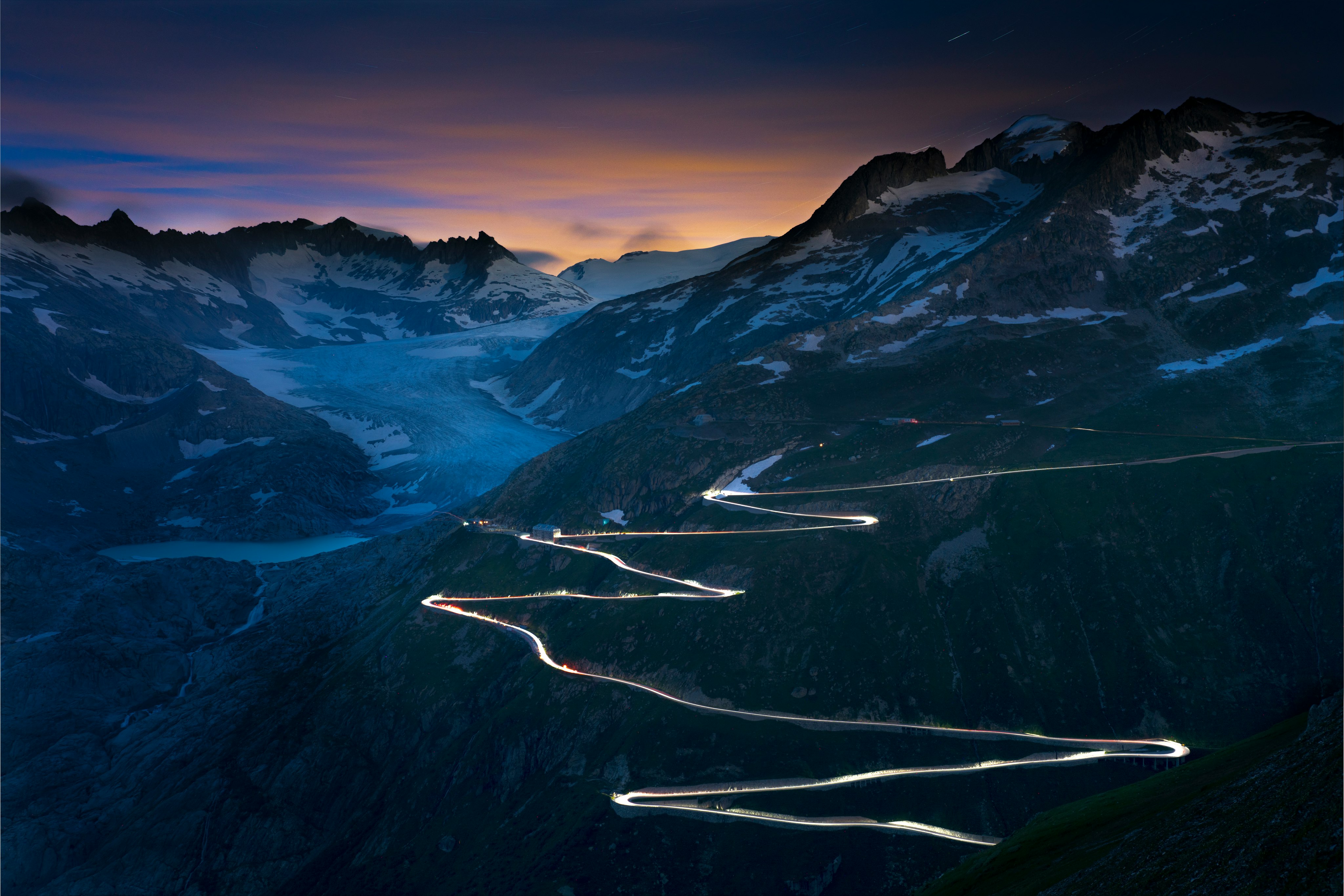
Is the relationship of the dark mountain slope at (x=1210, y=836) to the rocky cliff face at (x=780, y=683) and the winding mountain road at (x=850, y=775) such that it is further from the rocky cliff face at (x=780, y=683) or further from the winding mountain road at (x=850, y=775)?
the rocky cliff face at (x=780, y=683)

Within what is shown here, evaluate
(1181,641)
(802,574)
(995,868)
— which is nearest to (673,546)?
(802,574)

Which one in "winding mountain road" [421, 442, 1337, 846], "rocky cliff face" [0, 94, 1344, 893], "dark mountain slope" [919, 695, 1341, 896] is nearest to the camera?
"dark mountain slope" [919, 695, 1341, 896]

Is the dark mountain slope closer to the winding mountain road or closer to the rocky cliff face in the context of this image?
the winding mountain road

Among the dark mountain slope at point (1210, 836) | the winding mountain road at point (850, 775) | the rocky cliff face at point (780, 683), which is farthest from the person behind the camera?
the rocky cliff face at point (780, 683)

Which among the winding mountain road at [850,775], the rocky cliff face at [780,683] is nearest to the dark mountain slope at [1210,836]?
the winding mountain road at [850,775]

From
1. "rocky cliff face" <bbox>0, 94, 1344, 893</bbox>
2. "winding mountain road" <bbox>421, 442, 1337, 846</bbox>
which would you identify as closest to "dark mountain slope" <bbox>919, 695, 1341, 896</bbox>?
"winding mountain road" <bbox>421, 442, 1337, 846</bbox>

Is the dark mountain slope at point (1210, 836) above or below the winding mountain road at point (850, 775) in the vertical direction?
above

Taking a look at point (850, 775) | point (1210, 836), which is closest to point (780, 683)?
point (850, 775)

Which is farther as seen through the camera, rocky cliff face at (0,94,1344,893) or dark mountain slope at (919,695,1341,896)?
rocky cliff face at (0,94,1344,893)

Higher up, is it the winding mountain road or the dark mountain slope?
the dark mountain slope

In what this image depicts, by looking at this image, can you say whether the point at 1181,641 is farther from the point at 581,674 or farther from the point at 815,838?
the point at 581,674

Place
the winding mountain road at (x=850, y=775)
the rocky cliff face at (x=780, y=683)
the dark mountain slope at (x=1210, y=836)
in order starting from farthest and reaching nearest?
the rocky cliff face at (x=780, y=683)
the winding mountain road at (x=850, y=775)
the dark mountain slope at (x=1210, y=836)

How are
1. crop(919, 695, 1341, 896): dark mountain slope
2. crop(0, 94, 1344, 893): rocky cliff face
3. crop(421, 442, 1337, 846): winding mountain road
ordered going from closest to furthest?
crop(919, 695, 1341, 896): dark mountain slope → crop(421, 442, 1337, 846): winding mountain road → crop(0, 94, 1344, 893): rocky cliff face
